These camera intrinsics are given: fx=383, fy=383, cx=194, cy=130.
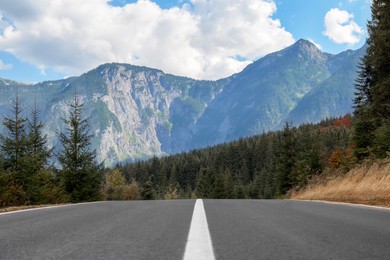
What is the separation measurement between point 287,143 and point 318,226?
48354mm

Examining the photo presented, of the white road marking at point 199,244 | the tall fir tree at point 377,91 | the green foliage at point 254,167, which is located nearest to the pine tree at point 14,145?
the white road marking at point 199,244

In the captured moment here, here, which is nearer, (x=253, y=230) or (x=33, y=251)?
(x=33, y=251)

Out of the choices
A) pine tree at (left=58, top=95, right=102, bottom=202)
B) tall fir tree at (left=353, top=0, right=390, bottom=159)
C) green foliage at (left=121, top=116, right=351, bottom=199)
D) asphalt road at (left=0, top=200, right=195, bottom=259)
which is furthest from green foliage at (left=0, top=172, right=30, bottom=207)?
tall fir tree at (left=353, top=0, right=390, bottom=159)

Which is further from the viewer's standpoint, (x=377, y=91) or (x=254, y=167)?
(x=254, y=167)

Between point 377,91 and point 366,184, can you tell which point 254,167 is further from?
point 366,184

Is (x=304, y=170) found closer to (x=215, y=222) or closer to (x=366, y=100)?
(x=366, y=100)

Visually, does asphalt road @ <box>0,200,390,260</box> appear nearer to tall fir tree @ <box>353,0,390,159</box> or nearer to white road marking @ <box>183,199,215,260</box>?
white road marking @ <box>183,199,215,260</box>

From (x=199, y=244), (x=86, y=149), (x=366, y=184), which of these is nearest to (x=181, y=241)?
(x=199, y=244)

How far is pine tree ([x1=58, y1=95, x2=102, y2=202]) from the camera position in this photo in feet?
102

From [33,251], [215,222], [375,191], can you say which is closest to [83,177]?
[375,191]

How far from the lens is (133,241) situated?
431 cm

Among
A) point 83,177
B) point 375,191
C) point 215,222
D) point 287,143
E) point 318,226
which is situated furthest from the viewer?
point 287,143

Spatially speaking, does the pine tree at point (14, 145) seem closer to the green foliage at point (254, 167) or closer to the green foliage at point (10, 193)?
the green foliage at point (10, 193)

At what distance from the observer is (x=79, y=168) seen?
31859 mm
